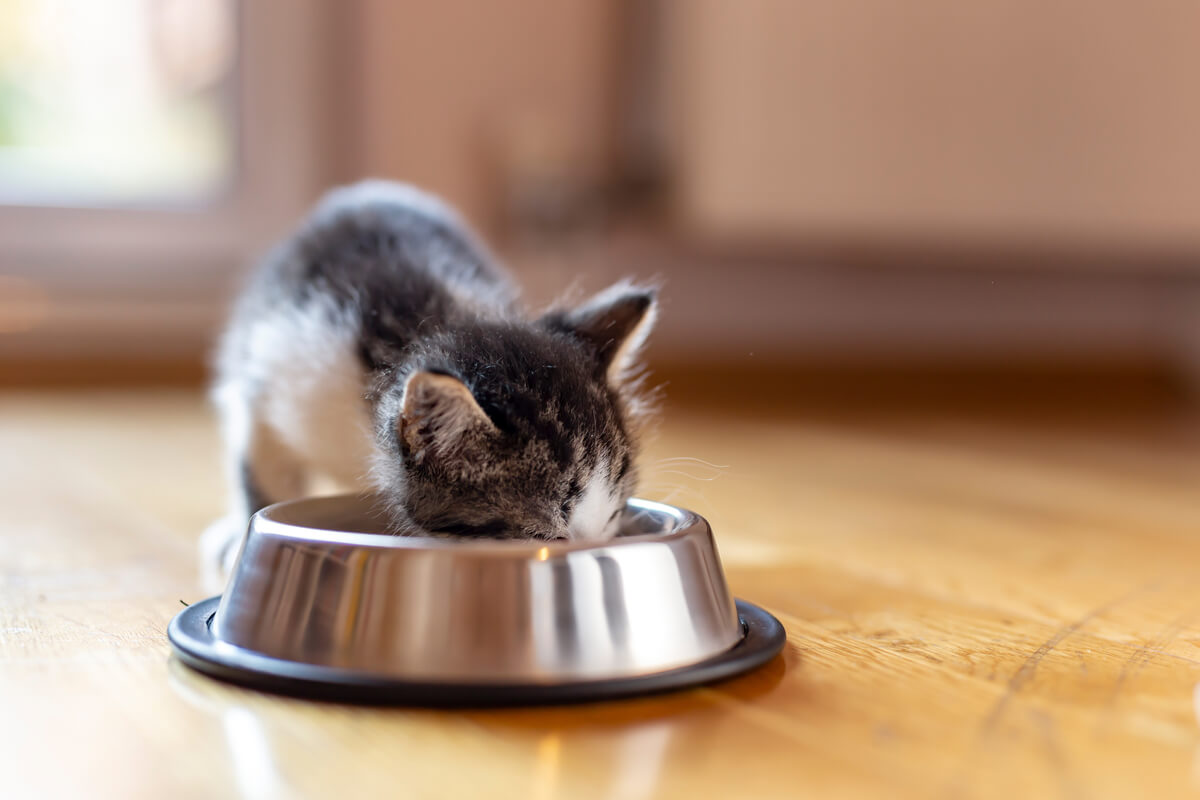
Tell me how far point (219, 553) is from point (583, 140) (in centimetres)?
205

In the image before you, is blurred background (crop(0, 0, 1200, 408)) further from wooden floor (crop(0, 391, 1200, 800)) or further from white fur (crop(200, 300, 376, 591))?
white fur (crop(200, 300, 376, 591))

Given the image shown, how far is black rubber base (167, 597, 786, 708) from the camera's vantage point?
820 mm

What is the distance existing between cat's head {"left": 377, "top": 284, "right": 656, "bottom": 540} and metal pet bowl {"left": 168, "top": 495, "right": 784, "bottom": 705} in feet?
0.47

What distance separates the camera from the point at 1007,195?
9.62ft

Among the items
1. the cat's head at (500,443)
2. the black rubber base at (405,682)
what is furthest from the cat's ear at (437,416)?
the black rubber base at (405,682)

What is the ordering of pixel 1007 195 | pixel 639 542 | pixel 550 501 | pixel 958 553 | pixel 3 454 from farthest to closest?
pixel 1007 195 → pixel 3 454 → pixel 958 553 → pixel 550 501 → pixel 639 542

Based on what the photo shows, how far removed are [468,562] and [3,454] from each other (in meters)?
1.42

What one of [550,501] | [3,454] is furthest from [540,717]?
[3,454]

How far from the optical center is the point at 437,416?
1000 mm

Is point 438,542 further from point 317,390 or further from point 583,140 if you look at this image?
point 583,140

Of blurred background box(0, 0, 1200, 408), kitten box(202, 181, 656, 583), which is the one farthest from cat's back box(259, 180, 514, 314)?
blurred background box(0, 0, 1200, 408)

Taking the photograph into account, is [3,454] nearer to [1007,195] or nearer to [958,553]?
[958,553]

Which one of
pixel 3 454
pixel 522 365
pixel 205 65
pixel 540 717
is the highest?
pixel 205 65

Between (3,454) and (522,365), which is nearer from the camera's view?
(522,365)
